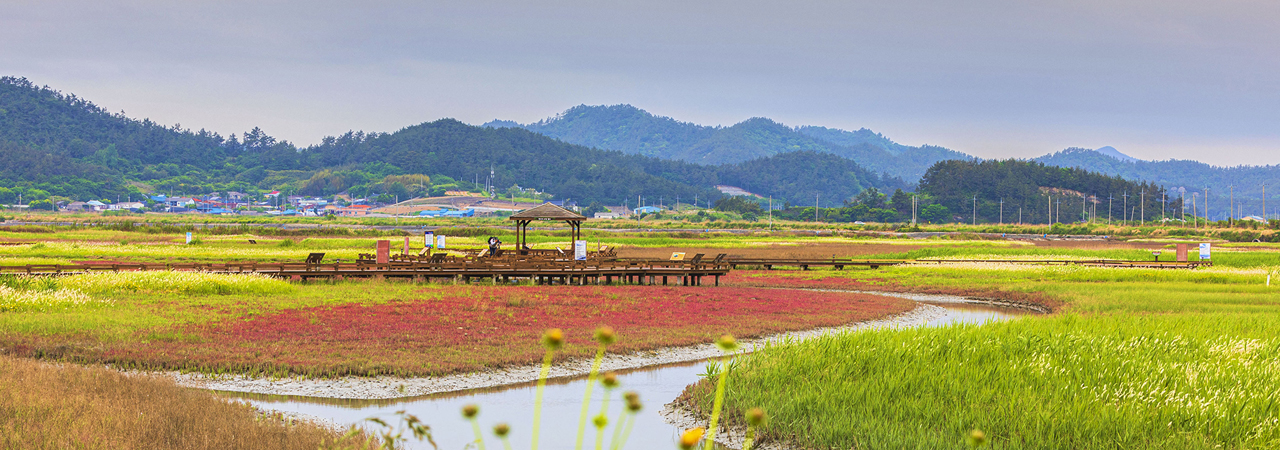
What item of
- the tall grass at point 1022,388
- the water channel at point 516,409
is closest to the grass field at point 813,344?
the tall grass at point 1022,388

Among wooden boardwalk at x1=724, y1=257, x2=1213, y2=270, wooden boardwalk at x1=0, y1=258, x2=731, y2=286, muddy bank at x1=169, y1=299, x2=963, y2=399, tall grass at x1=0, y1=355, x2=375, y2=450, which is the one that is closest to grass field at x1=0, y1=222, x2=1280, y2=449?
muddy bank at x1=169, y1=299, x2=963, y2=399

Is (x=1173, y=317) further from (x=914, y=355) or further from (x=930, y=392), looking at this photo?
(x=930, y=392)

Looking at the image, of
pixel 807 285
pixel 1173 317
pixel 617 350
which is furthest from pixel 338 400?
pixel 807 285

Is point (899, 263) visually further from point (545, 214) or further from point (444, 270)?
point (444, 270)

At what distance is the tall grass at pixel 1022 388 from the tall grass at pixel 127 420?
6803mm

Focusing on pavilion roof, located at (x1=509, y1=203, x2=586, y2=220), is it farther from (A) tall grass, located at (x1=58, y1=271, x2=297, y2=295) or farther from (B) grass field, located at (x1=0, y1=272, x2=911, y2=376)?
(A) tall grass, located at (x1=58, y1=271, x2=297, y2=295)

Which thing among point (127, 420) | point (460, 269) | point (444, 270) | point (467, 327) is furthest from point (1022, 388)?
point (444, 270)

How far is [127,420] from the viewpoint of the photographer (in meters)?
11.2

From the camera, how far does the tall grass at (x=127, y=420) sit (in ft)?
33.9

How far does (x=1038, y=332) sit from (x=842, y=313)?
11252 mm

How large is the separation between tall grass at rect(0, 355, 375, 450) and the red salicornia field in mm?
4209

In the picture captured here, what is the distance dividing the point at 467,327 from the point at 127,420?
12.8 meters

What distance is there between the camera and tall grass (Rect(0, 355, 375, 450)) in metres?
10.3

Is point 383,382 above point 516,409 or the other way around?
above
